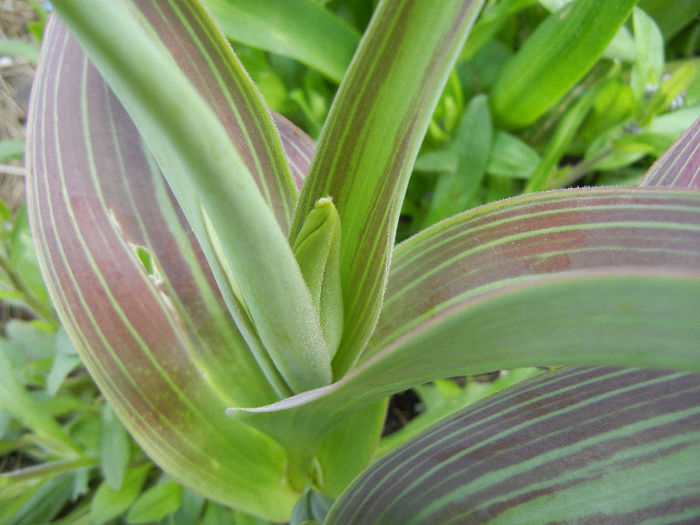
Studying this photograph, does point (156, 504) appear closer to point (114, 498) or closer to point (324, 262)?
point (114, 498)

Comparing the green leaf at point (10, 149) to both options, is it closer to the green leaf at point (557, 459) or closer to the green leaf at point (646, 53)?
the green leaf at point (557, 459)

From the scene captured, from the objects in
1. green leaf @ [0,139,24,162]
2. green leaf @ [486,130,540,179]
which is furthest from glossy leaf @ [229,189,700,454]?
green leaf @ [0,139,24,162]

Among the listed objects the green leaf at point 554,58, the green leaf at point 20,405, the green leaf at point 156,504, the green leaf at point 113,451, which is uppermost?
the green leaf at point 554,58

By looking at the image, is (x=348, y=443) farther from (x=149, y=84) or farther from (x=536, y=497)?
(x=149, y=84)

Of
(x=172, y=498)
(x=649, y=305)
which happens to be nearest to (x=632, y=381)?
(x=649, y=305)

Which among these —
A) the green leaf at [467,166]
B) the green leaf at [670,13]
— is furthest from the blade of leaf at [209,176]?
the green leaf at [670,13]

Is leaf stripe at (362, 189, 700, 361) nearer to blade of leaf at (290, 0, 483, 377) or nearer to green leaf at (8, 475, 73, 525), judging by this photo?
blade of leaf at (290, 0, 483, 377)
